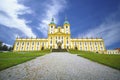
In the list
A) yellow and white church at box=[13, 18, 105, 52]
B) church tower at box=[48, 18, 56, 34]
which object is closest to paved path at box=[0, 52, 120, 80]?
yellow and white church at box=[13, 18, 105, 52]

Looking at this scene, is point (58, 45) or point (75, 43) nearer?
point (58, 45)

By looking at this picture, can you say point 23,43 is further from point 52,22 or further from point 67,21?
point 67,21

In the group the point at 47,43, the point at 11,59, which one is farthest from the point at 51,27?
the point at 11,59

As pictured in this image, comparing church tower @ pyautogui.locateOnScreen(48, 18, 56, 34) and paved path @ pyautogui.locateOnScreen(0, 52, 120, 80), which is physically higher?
church tower @ pyautogui.locateOnScreen(48, 18, 56, 34)

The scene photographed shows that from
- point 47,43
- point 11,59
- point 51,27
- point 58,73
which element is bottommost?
point 58,73

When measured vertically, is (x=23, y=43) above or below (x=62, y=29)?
below

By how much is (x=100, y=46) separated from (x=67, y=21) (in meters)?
34.4

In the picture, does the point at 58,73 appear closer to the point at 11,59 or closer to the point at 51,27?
the point at 11,59

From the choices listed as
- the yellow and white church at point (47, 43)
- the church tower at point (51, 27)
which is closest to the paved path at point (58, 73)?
the yellow and white church at point (47, 43)

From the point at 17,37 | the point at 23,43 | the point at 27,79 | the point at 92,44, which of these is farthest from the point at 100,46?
the point at 27,79

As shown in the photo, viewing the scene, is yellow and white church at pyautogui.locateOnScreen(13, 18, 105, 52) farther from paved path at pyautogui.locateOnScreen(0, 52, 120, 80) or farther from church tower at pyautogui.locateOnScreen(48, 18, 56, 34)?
paved path at pyautogui.locateOnScreen(0, 52, 120, 80)

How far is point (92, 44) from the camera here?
71.8m

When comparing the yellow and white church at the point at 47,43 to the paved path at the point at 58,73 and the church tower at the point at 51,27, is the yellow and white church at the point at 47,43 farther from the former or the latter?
the paved path at the point at 58,73

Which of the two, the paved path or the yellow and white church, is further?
the yellow and white church
